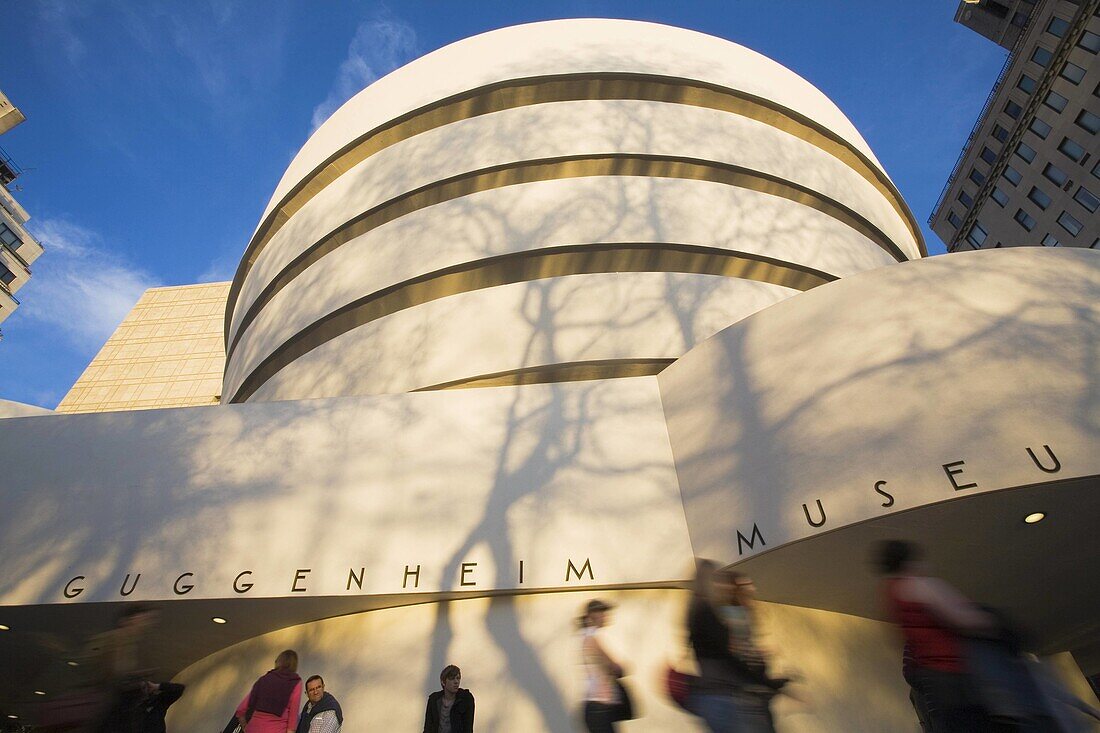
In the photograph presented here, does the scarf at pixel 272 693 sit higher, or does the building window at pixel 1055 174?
the building window at pixel 1055 174

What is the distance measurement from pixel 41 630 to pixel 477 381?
20.3 ft

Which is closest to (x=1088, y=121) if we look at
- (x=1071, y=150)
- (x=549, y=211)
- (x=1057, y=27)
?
(x=1071, y=150)

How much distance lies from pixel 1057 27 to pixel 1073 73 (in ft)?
11.4

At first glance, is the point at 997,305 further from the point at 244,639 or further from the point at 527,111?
the point at 527,111

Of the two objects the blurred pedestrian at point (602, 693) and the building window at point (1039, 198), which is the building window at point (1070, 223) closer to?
the building window at point (1039, 198)

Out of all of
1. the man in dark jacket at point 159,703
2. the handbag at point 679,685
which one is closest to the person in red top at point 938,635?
the handbag at point 679,685

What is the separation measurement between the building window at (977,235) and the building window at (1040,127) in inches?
304

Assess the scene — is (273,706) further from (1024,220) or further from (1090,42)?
(1024,220)

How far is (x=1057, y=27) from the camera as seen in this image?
3638cm

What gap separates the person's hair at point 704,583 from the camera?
3.29 metres

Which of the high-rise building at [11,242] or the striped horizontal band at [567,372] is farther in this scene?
the high-rise building at [11,242]

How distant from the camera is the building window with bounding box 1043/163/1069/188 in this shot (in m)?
36.3

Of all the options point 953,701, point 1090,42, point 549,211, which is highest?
point 1090,42

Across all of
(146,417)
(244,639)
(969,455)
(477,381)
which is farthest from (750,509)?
(146,417)
